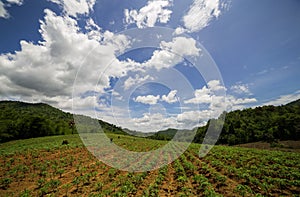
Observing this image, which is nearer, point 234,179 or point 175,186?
point 175,186

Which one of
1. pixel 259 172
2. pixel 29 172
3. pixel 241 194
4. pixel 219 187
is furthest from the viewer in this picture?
pixel 29 172

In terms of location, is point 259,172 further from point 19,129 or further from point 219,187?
point 19,129

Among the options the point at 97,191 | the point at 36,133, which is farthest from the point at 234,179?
the point at 36,133

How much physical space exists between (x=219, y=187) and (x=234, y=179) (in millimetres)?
2390

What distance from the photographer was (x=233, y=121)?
8256 cm

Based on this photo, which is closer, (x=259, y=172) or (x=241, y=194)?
(x=241, y=194)

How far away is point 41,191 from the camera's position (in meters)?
9.54

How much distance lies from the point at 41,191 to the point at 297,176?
16.1 meters

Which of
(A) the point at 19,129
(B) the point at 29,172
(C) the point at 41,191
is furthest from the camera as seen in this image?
(A) the point at 19,129

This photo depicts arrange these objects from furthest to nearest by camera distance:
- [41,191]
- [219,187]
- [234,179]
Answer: [234,179] < [219,187] < [41,191]

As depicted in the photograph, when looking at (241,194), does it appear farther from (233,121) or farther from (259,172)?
(233,121)

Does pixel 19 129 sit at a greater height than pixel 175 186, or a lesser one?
greater

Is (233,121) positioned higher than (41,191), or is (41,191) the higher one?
(233,121)

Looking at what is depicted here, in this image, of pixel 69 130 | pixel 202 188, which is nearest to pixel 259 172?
pixel 202 188
